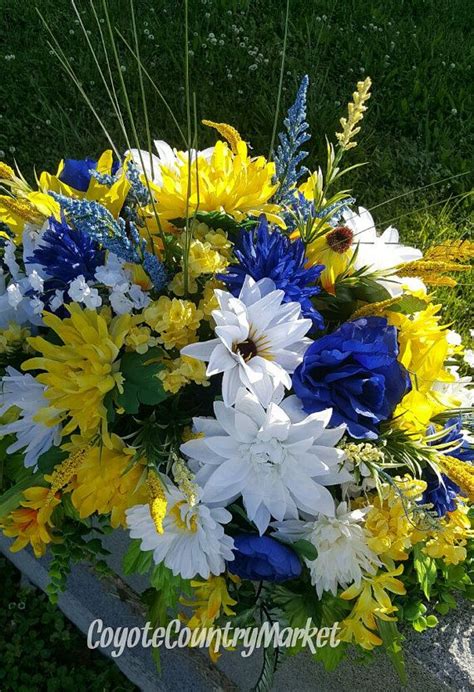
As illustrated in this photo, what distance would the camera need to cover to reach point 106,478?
121 cm

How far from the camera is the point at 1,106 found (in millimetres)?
2975

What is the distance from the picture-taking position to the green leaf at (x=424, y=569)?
1.38 m

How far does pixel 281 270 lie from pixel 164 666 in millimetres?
1248

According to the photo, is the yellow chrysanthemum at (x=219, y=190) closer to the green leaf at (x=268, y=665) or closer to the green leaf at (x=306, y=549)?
the green leaf at (x=306, y=549)

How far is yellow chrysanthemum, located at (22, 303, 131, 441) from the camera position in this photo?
3.77ft

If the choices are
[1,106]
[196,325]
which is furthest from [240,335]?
[1,106]

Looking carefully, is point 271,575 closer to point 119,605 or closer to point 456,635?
point 456,635

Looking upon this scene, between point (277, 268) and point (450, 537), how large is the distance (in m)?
0.54

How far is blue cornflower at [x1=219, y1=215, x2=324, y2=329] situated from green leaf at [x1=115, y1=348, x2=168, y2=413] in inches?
6.9

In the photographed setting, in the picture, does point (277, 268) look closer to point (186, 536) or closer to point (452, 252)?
point (452, 252)

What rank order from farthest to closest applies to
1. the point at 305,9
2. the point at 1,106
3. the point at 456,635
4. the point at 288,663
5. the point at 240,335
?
the point at 305,9 < the point at 1,106 < the point at 288,663 < the point at 456,635 < the point at 240,335

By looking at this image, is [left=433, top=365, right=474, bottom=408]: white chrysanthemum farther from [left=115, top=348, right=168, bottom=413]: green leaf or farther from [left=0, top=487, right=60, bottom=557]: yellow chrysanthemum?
[left=0, top=487, right=60, bottom=557]: yellow chrysanthemum

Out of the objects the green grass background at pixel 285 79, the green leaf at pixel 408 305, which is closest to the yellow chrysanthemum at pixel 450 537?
the green leaf at pixel 408 305

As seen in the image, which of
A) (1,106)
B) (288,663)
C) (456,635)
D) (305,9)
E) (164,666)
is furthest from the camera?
(305,9)
